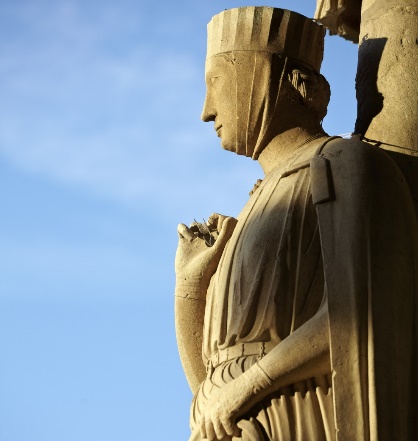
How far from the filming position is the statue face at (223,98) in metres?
9.58

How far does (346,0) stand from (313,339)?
337cm

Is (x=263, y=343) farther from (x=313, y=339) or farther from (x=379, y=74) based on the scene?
(x=379, y=74)

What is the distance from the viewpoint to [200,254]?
9.73 m

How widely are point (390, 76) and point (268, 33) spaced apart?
0.88m

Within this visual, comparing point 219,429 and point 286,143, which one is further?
point 286,143

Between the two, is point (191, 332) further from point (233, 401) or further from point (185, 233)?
point (233, 401)

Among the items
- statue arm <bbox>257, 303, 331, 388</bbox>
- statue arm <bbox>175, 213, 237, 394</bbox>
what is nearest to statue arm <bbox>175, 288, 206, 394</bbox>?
statue arm <bbox>175, 213, 237, 394</bbox>

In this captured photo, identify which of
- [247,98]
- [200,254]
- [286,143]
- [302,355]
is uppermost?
[247,98]

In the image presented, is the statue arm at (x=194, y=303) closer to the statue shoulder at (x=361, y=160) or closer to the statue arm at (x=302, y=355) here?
the statue shoulder at (x=361, y=160)

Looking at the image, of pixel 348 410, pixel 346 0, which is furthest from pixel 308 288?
pixel 346 0

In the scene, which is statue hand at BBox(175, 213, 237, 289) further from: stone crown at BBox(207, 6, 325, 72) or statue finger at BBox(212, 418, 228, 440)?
statue finger at BBox(212, 418, 228, 440)

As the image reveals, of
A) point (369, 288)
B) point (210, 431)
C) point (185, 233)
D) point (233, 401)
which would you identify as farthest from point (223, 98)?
point (210, 431)

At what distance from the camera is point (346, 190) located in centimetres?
860

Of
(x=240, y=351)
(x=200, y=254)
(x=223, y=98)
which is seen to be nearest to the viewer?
(x=240, y=351)
